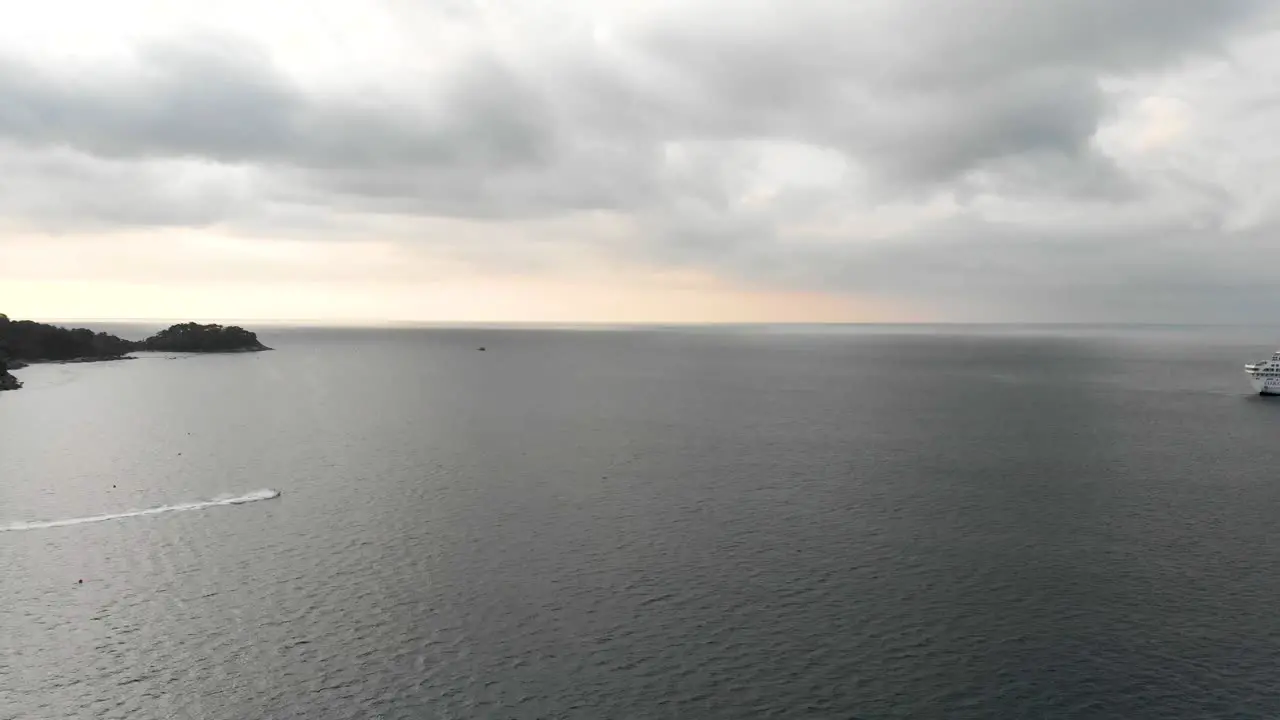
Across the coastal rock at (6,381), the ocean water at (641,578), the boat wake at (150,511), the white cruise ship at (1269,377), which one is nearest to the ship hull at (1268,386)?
the white cruise ship at (1269,377)

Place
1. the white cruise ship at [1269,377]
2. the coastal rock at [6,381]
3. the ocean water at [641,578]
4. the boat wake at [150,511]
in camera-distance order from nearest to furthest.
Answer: the ocean water at [641,578] → the boat wake at [150,511] → the white cruise ship at [1269,377] → the coastal rock at [6,381]

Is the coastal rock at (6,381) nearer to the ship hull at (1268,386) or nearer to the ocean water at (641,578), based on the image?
the ocean water at (641,578)

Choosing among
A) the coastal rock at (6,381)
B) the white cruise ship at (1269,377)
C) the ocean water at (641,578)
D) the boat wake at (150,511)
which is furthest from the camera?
the coastal rock at (6,381)

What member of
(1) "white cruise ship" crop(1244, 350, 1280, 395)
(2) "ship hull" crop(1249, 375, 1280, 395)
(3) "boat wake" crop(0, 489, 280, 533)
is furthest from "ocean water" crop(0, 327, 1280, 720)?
(1) "white cruise ship" crop(1244, 350, 1280, 395)

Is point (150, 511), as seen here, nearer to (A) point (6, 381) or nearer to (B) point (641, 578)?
(B) point (641, 578)

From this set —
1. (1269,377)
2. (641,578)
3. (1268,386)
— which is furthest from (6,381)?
(1269,377)

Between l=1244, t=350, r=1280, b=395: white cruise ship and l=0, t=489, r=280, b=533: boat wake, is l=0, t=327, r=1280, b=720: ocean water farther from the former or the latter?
l=1244, t=350, r=1280, b=395: white cruise ship
